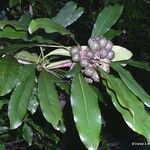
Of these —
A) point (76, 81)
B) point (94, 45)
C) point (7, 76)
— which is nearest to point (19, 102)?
point (7, 76)

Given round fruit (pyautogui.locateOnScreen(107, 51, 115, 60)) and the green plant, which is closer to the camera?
the green plant

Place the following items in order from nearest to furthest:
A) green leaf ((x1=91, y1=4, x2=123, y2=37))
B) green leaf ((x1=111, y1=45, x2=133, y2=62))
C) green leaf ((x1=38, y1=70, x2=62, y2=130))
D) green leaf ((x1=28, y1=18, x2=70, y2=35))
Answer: green leaf ((x1=28, y1=18, x2=70, y2=35)) → green leaf ((x1=38, y1=70, x2=62, y2=130)) → green leaf ((x1=111, y1=45, x2=133, y2=62)) → green leaf ((x1=91, y1=4, x2=123, y2=37))

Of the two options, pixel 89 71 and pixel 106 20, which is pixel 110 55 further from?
pixel 106 20

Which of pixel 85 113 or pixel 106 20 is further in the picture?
pixel 106 20

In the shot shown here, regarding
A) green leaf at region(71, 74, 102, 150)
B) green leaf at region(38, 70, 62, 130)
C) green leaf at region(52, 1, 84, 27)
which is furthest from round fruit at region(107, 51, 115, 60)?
green leaf at region(52, 1, 84, 27)

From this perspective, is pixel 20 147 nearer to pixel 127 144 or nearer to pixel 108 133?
pixel 108 133

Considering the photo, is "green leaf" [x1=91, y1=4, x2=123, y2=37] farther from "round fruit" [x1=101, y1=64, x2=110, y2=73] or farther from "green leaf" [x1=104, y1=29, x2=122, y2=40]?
"round fruit" [x1=101, y1=64, x2=110, y2=73]

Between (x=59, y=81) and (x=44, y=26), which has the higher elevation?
(x=44, y=26)
